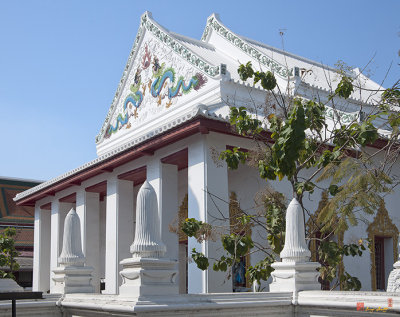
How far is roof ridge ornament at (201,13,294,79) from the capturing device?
1588 cm

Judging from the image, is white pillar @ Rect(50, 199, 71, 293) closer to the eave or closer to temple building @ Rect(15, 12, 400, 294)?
temple building @ Rect(15, 12, 400, 294)

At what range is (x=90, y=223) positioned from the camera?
16.0m

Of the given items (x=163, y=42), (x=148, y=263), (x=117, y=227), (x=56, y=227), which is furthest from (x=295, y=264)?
(x=56, y=227)

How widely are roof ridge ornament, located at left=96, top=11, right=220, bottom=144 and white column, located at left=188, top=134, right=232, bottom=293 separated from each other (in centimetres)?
299

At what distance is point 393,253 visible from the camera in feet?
46.5

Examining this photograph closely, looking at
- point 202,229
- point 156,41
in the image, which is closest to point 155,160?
point 202,229

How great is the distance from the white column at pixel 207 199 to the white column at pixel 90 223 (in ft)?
17.2

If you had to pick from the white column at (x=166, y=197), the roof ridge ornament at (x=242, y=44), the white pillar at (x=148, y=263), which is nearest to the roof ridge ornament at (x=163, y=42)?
the roof ridge ornament at (x=242, y=44)

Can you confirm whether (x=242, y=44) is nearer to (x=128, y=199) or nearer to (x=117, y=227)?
(x=128, y=199)

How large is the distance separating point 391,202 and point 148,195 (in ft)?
30.6

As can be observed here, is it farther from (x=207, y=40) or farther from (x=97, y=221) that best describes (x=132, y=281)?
(x=207, y=40)

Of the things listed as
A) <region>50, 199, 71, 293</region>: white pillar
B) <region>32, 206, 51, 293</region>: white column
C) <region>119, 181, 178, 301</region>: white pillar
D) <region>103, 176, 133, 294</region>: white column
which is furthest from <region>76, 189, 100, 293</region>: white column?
<region>119, 181, 178, 301</region>: white pillar

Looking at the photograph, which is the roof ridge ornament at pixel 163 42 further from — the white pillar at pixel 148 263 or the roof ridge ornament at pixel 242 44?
the white pillar at pixel 148 263

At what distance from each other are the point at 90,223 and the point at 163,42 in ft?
17.8
